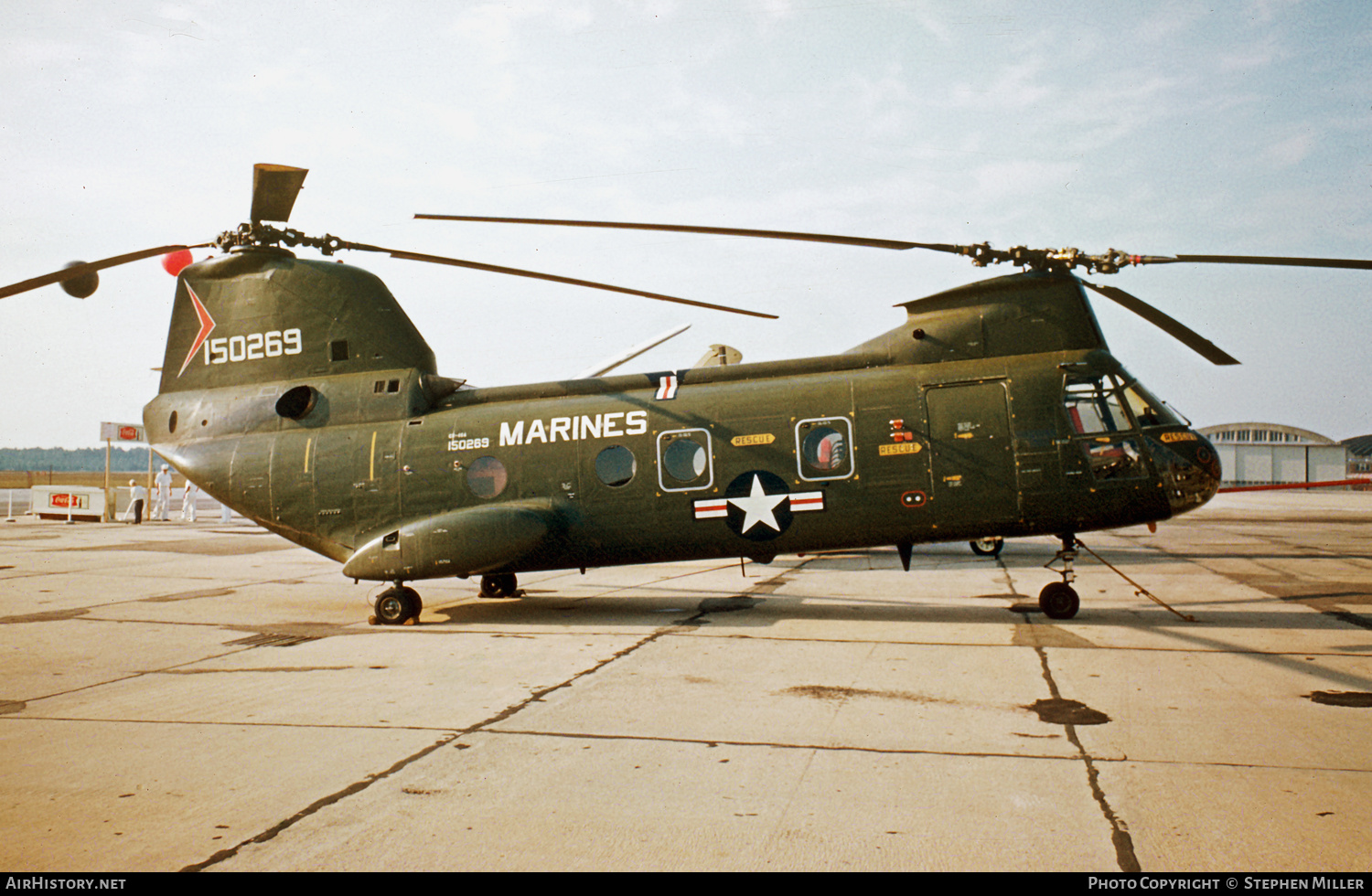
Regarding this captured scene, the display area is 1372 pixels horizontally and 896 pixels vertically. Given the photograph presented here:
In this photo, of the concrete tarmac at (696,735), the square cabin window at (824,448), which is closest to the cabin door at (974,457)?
the square cabin window at (824,448)

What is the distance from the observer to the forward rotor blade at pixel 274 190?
10.7 metres

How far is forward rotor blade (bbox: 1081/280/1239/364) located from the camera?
407 inches

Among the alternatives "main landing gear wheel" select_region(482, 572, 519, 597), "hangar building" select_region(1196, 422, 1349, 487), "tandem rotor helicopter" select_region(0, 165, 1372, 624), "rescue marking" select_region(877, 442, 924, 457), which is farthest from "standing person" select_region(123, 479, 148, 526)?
"hangar building" select_region(1196, 422, 1349, 487)

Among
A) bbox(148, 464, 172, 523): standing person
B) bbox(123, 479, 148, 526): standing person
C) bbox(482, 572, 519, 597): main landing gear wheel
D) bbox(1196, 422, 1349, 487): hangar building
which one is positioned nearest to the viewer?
bbox(482, 572, 519, 597): main landing gear wheel

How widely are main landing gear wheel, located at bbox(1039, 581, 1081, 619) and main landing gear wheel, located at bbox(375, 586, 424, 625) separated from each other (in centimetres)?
774

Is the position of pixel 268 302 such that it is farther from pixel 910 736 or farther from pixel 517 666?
pixel 910 736

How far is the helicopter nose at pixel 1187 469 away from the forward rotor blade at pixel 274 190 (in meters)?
10.7

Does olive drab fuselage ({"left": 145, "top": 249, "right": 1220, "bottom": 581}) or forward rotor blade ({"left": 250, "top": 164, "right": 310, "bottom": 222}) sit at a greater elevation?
forward rotor blade ({"left": 250, "top": 164, "right": 310, "bottom": 222})

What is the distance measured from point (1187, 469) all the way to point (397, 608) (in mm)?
9638

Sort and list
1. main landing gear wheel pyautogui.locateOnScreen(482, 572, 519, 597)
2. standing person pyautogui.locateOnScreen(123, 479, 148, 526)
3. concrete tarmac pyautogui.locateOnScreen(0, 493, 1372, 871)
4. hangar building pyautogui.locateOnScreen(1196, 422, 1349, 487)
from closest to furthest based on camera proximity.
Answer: concrete tarmac pyautogui.locateOnScreen(0, 493, 1372, 871), main landing gear wheel pyautogui.locateOnScreen(482, 572, 519, 597), standing person pyautogui.locateOnScreen(123, 479, 148, 526), hangar building pyautogui.locateOnScreen(1196, 422, 1349, 487)

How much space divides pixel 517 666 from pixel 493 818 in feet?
12.7

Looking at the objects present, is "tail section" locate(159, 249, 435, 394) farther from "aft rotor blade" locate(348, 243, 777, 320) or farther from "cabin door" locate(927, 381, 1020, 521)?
"cabin door" locate(927, 381, 1020, 521)

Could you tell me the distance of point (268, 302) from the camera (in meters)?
12.6

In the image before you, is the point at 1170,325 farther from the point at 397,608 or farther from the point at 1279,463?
the point at 1279,463
